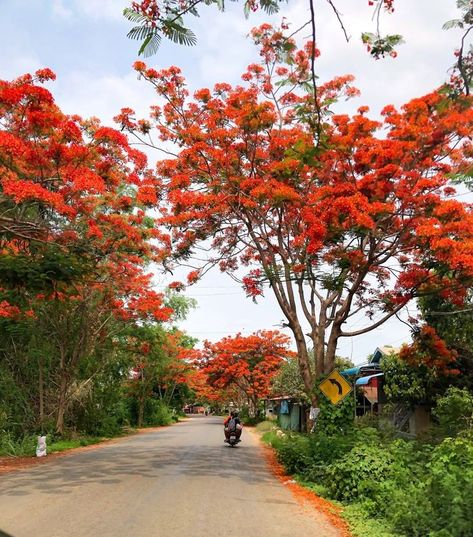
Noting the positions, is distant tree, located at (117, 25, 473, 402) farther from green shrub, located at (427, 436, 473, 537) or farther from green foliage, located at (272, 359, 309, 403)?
green foliage, located at (272, 359, 309, 403)

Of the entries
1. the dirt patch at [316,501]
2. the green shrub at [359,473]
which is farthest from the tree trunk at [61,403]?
the green shrub at [359,473]

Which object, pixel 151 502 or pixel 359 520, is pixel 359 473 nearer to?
pixel 359 520

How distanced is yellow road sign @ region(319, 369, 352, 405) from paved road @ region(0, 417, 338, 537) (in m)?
2.31

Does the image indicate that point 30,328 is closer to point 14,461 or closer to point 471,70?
point 14,461

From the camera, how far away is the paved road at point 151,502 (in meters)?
6.65

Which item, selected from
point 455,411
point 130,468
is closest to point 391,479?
point 455,411

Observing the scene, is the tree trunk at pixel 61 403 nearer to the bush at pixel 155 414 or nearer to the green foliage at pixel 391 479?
the green foliage at pixel 391 479

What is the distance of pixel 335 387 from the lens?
41.8 ft

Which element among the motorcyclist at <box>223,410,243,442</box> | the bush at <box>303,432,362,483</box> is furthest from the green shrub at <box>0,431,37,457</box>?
the bush at <box>303,432,362,483</box>

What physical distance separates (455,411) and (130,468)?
7.71 m

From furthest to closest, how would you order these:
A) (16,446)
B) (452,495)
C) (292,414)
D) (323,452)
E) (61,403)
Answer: (292,414), (61,403), (16,446), (323,452), (452,495)

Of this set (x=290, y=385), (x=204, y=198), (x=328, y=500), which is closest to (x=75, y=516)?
(x=328, y=500)

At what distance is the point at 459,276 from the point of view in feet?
38.0

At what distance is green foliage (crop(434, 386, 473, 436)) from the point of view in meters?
12.1
